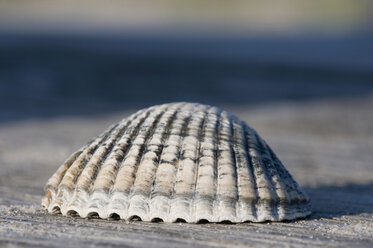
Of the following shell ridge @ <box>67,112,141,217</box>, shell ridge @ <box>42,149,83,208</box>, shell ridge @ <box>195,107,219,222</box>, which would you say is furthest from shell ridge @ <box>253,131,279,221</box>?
shell ridge @ <box>42,149,83,208</box>

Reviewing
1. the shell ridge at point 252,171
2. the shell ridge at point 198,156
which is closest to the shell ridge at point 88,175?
the shell ridge at point 198,156

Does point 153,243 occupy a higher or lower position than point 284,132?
lower

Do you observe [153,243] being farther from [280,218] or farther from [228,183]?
[280,218]

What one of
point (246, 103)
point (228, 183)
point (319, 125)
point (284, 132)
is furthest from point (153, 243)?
point (246, 103)

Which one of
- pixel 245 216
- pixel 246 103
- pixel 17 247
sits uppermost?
pixel 246 103

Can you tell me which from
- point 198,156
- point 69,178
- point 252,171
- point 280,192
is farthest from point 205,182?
point 69,178

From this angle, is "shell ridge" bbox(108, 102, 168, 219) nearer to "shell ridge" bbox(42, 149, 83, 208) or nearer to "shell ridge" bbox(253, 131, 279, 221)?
"shell ridge" bbox(42, 149, 83, 208)

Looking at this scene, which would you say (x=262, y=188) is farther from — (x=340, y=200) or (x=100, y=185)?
(x=340, y=200)
